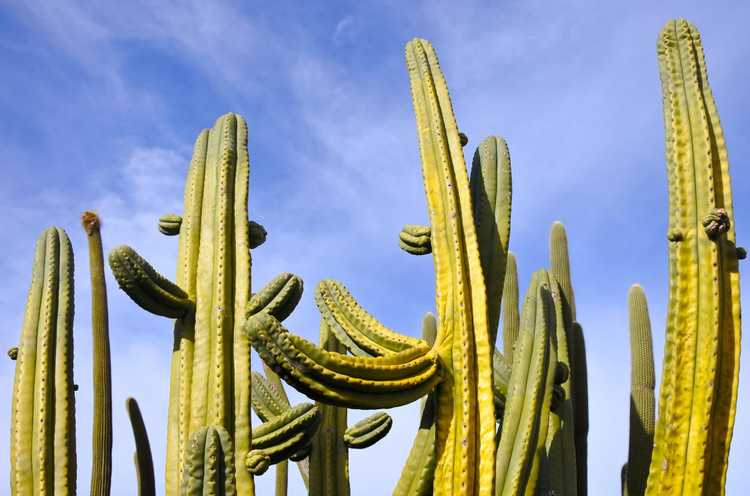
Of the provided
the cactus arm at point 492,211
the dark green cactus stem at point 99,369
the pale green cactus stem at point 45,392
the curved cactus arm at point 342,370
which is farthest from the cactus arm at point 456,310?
the dark green cactus stem at point 99,369

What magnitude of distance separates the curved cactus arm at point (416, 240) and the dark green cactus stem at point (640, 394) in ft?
11.5

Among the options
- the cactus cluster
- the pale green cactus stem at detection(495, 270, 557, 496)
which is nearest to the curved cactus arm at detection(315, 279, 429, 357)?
the cactus cluster

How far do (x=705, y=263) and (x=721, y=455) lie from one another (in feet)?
2.46

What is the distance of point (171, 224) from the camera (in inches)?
202

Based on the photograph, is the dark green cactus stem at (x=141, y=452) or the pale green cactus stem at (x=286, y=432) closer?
the pale green cactus stem at (x=286, y=432)

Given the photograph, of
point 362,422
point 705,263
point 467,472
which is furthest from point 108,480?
point 705,263

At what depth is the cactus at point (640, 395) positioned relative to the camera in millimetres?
7027

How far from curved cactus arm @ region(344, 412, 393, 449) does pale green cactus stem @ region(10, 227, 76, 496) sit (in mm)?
1761

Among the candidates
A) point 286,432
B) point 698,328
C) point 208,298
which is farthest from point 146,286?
point 698,328

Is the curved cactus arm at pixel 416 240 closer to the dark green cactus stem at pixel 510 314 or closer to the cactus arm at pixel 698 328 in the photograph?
the cactus arm at pixel 698 328

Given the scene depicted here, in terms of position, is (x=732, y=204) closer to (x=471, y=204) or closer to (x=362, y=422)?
(x=471, y=204)

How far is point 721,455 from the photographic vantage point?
11.6 ft

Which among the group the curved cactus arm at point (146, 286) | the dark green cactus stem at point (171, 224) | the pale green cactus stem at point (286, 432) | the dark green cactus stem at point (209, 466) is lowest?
the dark green cactus stem at point (209, 466)

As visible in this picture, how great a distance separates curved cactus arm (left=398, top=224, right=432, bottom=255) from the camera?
4.40 metres
